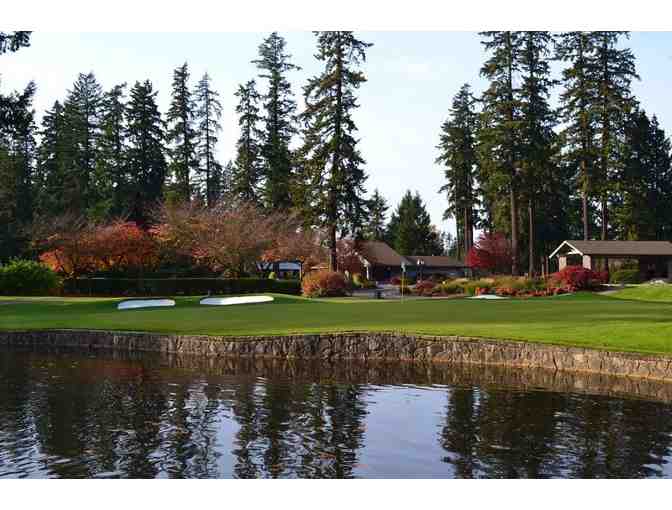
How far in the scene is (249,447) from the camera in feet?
30.4

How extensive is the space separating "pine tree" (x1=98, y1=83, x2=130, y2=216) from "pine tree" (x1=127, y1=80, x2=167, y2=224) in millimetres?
752

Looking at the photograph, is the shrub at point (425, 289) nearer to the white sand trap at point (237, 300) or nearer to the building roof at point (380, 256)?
the white sand trap at point (237, 300)

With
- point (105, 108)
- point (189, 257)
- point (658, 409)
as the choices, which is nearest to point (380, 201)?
point (105, 108)

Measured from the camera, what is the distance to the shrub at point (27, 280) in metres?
40.4

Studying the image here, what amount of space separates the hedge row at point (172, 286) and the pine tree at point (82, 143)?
53.7 ft

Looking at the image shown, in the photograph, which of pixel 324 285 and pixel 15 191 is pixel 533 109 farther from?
pixel 15 191

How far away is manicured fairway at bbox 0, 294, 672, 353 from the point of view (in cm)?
1720

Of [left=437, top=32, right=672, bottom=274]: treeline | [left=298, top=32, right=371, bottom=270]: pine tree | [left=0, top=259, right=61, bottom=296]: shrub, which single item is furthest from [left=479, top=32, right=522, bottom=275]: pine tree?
[left=0, top=259, right=61, bottom=296]: shrub

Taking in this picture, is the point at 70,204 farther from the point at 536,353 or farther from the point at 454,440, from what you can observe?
the point at 454,440

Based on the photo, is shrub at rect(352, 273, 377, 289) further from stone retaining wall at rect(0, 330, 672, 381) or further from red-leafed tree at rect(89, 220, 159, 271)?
stone retaining wall at rect(0, 330, 672, 381)

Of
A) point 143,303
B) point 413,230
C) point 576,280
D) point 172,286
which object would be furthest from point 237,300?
point 413,230

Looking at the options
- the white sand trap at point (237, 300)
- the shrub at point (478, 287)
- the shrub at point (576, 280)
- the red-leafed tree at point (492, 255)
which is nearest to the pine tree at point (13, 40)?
the white sand trap at point (237, 300)

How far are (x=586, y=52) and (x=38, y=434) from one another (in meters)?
56.4

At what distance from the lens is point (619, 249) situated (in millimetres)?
55688
